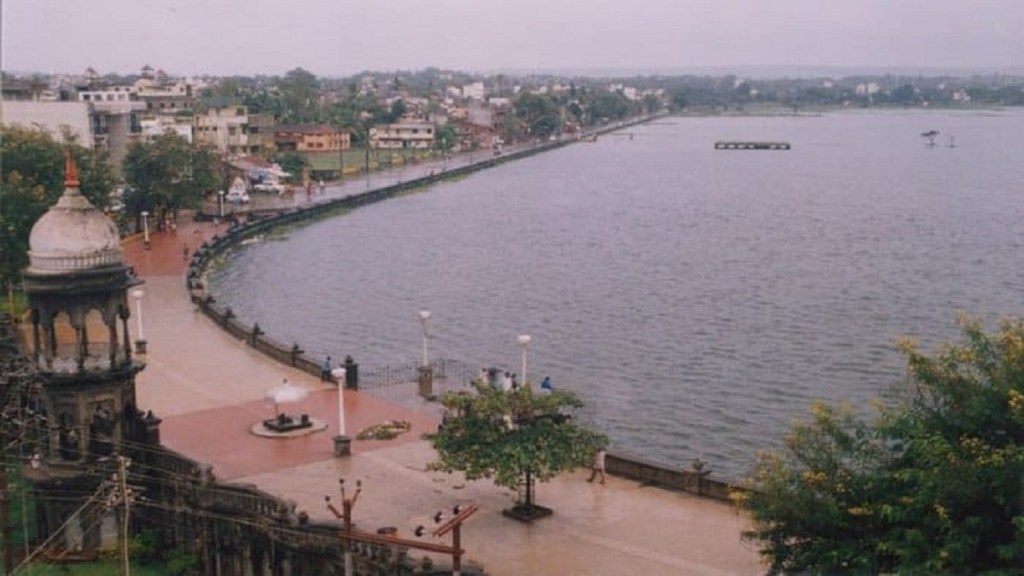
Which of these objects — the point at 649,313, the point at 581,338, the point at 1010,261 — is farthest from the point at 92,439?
the point at 1010,261

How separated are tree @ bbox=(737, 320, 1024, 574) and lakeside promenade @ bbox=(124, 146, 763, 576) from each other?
4.48 m

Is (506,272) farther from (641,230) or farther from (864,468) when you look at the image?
(864,468)

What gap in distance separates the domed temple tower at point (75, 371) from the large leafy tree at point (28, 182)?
59.0 feet

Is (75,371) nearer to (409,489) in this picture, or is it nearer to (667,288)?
(409,489)

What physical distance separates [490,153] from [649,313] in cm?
12270

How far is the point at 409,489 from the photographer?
28016 millimetres

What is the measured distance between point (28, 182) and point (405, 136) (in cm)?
13025

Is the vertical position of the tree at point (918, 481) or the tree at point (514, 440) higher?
the tree at point (918, 481)

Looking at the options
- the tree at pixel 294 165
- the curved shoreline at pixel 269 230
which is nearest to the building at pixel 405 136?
the curved shoreline at pixel 269 230

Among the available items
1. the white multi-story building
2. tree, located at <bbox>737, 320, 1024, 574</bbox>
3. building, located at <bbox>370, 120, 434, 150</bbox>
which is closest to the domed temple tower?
tree, located at <bbox>737, 320, 1024, 574</bbox>

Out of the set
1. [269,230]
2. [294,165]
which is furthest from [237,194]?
[294,165]

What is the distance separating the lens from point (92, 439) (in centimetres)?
2797

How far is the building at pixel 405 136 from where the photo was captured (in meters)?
180

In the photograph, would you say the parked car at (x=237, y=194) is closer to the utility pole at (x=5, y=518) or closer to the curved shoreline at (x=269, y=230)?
the curved shoreline at (x=269, y=230)
